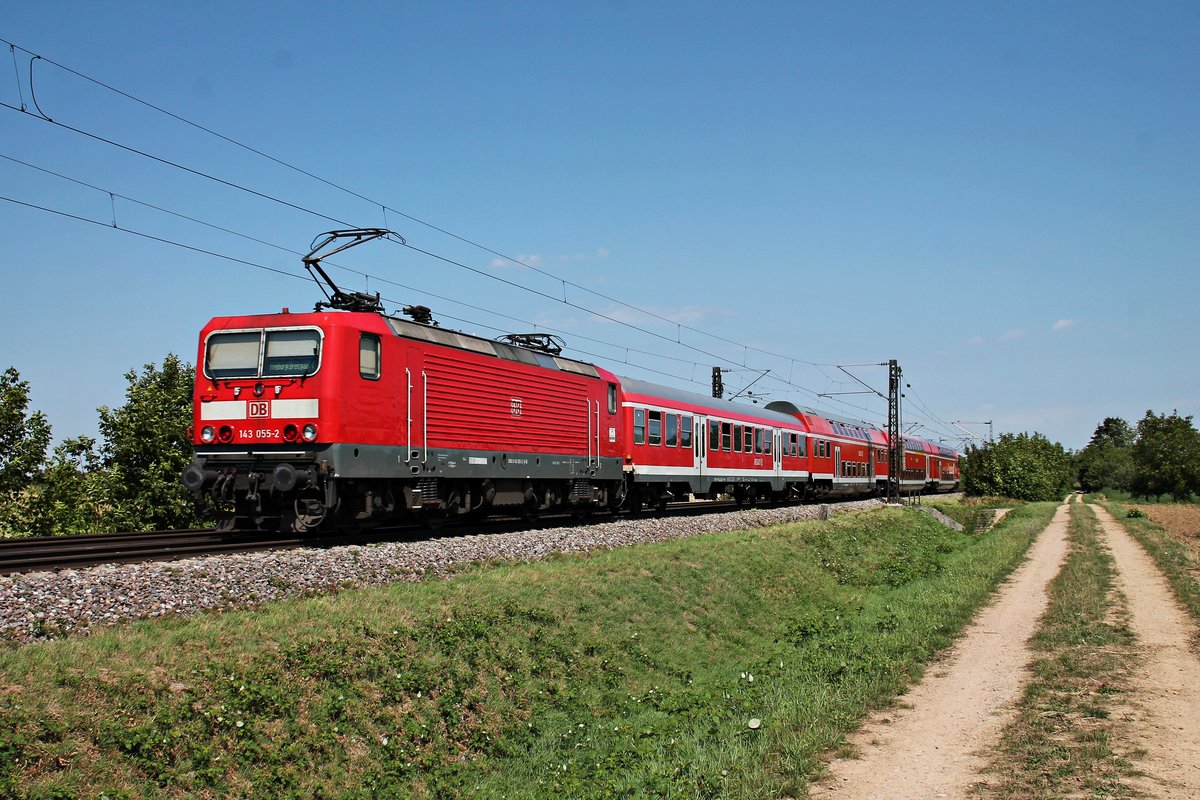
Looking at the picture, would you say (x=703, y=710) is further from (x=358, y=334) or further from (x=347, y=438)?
(x=358, y=334)

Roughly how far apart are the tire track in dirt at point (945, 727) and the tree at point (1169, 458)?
105775mm

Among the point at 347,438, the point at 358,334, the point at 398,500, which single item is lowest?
the point at 398,500

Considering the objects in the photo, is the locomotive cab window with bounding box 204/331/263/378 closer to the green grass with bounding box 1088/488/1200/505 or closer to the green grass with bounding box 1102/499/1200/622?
the green grass with bounding box 1102/499/1200/622

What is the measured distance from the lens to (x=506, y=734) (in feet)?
35.1

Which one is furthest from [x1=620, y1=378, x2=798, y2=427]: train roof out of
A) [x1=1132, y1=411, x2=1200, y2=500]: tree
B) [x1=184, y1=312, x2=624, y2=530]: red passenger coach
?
[x1=1132, y1=411, x2=1200, y2=500]: tree

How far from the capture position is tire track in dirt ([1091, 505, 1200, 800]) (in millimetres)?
7707

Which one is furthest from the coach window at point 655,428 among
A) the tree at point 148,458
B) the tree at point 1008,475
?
the tree at point 1008,475

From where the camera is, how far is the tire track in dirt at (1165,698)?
25.3 ft

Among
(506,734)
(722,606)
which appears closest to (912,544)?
(722,606)

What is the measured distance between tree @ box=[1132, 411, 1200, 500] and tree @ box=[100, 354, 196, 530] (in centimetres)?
10654

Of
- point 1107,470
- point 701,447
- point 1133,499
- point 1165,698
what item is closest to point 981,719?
point 1165,698

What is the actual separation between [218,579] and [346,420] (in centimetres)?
473

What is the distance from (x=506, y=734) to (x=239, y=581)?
4095 mm

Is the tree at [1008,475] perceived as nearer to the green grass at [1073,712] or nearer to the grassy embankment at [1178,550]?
the grassy embankment at [1178,550]
